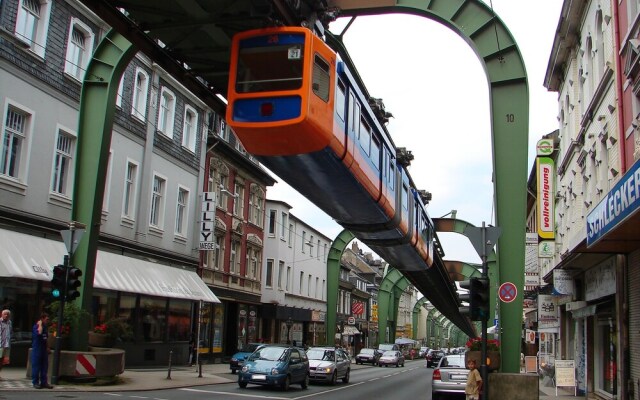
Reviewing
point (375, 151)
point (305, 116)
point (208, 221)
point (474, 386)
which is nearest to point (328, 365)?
point (208, 221)

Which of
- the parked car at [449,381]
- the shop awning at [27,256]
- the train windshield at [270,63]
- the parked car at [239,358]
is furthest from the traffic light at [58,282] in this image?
the parked car at [239,358]

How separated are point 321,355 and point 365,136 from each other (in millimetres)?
15576

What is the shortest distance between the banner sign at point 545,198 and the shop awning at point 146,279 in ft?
53.8

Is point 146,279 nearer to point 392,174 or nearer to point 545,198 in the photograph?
point 392,174

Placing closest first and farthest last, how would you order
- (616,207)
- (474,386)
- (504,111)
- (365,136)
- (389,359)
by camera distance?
(616,207) → (474,386) → (365,136) → (504,111) → (389,359)

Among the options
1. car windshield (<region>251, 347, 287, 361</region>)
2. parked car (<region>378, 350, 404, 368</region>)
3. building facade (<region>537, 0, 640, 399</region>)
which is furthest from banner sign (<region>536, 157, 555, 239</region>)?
parked car (<region>378, 350, 404, 368</region>)

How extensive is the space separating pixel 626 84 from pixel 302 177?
9.44m

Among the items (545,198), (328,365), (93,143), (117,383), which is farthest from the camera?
(545,198)

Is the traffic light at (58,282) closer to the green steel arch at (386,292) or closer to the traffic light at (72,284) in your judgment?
the traffic light at (72,284)

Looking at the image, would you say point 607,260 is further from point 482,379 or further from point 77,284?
point 77,284

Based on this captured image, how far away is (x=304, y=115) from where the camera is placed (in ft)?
32.7

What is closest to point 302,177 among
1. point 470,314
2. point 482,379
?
point 470,314

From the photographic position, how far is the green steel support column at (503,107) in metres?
14.8

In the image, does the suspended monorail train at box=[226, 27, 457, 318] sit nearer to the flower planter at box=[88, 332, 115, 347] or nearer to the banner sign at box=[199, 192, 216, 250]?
the flower planter at box=[88, 332, 115, 347]
